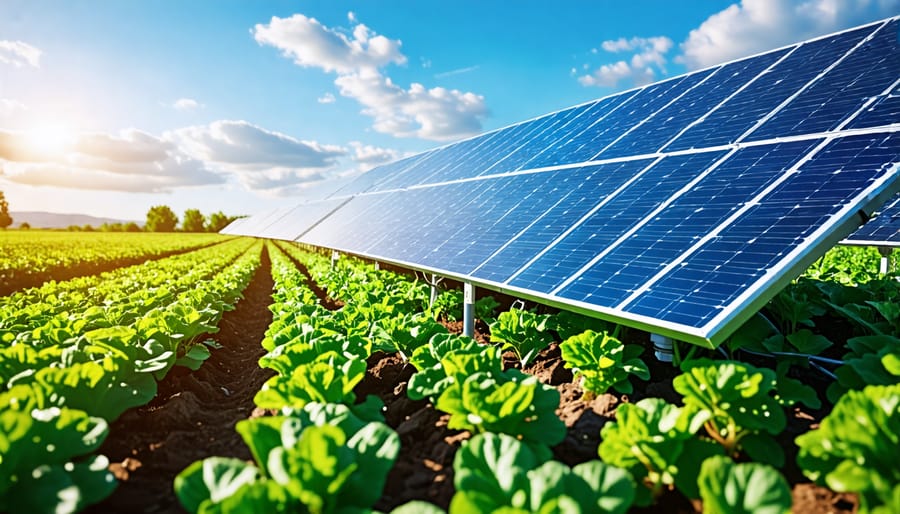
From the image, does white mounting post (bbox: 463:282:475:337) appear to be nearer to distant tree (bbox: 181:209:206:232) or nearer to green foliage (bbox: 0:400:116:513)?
green foliage (bbox: 0:400:116:513)

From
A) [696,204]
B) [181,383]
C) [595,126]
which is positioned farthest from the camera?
[595,126]

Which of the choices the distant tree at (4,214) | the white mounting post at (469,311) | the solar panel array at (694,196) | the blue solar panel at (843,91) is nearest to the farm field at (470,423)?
the solar panel array at (694,196)

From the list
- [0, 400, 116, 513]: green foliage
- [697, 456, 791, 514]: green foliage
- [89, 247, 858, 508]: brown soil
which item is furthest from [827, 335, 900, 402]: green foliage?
[0, 400, 116, 513]: green foliage

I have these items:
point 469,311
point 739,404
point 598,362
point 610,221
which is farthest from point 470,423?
point 469,311

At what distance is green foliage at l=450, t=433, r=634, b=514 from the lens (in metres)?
2.37

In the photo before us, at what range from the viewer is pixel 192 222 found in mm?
176625

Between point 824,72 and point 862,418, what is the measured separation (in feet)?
19.7

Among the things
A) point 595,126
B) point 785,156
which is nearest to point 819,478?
point 785,156

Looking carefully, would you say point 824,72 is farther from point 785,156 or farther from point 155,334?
point 155,334

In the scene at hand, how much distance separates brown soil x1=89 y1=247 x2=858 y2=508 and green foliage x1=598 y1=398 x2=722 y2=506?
0.52 feet

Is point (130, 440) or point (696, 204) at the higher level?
point (696, 204)

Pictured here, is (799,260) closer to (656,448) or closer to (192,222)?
(656,448)

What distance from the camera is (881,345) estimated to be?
161 inches

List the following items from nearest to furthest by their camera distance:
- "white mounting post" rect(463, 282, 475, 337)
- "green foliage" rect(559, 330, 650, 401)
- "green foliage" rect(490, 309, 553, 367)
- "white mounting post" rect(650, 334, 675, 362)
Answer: "green foliage" rect(559, 330, 650, 401)
"white mounting post" rect(650, 334, 675, 362)
"green foliage" rect(490, 309, 553, 367)
"white mounting post" rect(463, 282, 475, 337)
